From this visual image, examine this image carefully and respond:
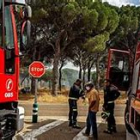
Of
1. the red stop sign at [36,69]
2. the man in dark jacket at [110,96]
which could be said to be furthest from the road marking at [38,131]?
the man in dark jacket at [110,96]

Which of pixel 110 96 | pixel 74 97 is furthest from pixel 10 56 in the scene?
pixel 74 97

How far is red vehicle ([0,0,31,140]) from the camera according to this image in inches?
308

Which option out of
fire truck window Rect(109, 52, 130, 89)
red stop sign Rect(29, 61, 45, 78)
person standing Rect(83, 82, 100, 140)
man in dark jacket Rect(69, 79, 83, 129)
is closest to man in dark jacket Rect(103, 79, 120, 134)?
fire truck window Rect(109, 52, 130, 89)

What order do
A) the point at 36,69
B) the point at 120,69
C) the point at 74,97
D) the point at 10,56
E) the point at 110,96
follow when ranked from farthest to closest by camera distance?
the point at 36,69 → the point at 74,97 → the point at 110,96 → the point at 120,69 → the point at 10,56

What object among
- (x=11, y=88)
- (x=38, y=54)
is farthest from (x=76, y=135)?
(x=38, y=54)

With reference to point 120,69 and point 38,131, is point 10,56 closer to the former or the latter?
point 120,69

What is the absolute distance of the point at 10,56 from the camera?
7.95 metres

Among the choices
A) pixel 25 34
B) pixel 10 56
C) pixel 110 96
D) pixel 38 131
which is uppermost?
pixel 25 34

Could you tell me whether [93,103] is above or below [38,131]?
above

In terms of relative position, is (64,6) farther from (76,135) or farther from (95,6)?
(76,135)

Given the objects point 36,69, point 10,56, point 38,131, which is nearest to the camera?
point 10,56

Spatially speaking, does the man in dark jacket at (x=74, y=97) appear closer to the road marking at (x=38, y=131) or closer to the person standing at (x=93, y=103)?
the road marking at (x=38, y=131)

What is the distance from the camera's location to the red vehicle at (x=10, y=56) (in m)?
7.82

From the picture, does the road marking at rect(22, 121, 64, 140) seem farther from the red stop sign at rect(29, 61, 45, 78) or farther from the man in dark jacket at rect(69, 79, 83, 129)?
the red stop sign at rect(29, 61, 45, 78)
